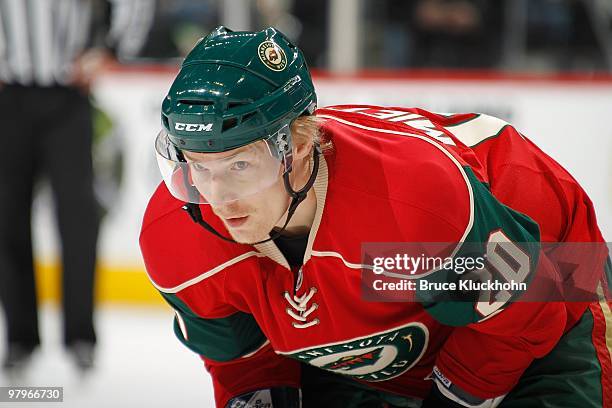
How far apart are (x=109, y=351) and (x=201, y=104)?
6.75 feet

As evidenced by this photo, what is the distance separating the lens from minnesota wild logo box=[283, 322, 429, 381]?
4.81 ft

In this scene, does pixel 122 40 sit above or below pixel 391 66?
above

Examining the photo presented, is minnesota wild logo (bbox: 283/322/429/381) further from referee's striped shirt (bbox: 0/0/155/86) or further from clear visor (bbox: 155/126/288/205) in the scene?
referee's striped shirt (bbox: 0/0/155/86)

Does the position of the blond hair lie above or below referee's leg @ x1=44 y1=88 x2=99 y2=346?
above

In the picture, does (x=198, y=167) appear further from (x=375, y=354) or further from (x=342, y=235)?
(x=375, y=354)

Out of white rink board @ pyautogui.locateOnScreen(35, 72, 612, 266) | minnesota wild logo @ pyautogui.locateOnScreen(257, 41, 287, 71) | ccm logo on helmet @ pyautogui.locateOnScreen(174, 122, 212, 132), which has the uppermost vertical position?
minnesota wild logo @ pyautogui.locateOnScreen(257, 41, 287, 71)

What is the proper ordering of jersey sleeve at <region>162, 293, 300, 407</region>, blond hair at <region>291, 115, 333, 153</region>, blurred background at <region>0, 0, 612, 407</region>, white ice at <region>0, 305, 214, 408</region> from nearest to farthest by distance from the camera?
blond hair at <region>291, 115, 333, 153</region> < jersey sleeve at <region>162, 293, 300, 407</region> < white ice at <region>0, 305, 214, 408</region> < blurred background at <region>0, 0, 612, 407</region>

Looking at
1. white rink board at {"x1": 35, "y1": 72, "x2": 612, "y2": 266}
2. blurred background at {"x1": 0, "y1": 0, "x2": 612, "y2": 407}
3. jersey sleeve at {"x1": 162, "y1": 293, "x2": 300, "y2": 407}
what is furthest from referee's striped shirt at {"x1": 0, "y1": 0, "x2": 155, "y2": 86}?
jersey sleeve at {"x1": 162, "y1": 293, "x2": 300, "y2": 407}

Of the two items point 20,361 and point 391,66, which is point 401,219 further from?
point 391,66

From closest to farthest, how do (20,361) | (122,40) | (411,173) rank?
(411,173) < (20,361) < (122,40)

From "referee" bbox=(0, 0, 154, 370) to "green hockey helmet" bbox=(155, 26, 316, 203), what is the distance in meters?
1.92

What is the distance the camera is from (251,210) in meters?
1.30

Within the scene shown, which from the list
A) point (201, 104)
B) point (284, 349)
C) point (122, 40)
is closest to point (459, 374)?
point (284, 349)

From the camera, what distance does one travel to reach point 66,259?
3.20 metres
